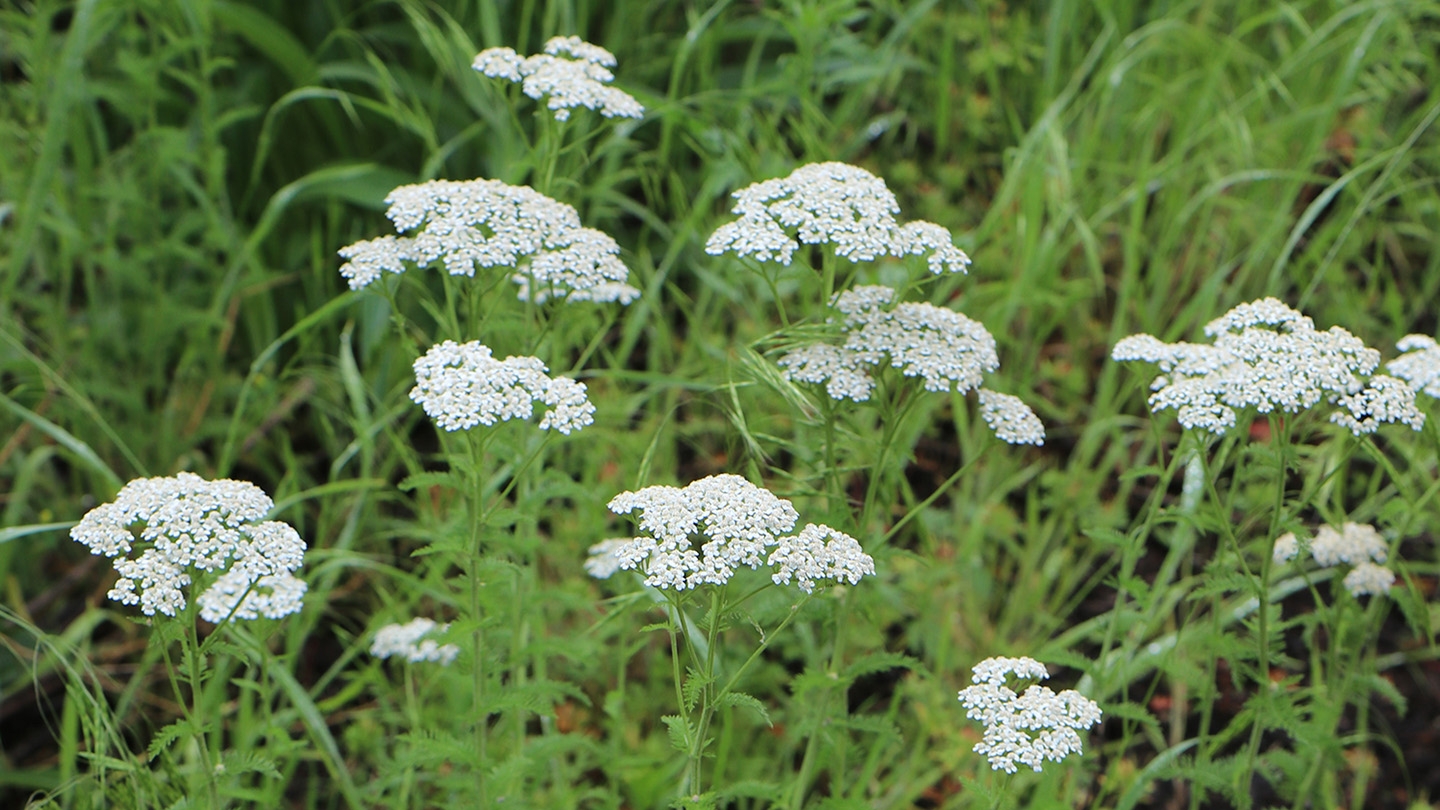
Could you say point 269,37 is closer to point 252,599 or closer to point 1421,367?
point 252,599

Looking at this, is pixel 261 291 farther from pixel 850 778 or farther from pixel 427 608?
pixel 850 778

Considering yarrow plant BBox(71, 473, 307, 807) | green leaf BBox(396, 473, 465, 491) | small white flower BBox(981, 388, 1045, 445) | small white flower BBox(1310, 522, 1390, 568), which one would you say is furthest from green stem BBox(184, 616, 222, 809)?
small white flower BBox(1310, 522, 1390, 568)

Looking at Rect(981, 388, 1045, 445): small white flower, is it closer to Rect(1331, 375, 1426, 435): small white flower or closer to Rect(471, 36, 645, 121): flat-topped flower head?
Rect(1331, 375, 1426, 435): small white flower

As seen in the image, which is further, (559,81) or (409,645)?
(409,645)

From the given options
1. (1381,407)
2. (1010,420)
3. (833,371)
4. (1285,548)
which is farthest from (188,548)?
(1285,548)

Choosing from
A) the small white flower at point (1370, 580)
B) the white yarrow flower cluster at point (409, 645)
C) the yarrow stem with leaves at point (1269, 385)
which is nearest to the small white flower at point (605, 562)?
the white yarrow flower cluster at point (409, 645)


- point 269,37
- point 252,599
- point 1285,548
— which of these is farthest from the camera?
point 269,37
